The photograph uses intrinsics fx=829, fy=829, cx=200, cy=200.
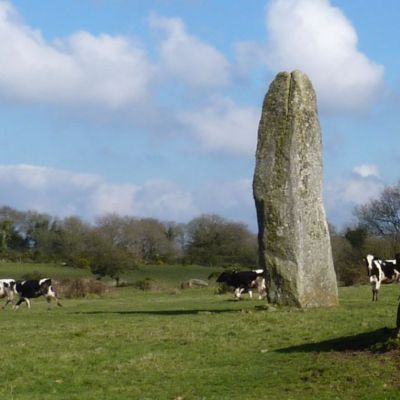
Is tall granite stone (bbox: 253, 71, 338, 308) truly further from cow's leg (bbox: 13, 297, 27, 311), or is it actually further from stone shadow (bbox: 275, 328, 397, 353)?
cow's leg (bbox: 13, 297, 27, 311)

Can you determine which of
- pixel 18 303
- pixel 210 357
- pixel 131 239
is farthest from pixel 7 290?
pixel 131 239

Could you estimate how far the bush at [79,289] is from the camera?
46000 mm

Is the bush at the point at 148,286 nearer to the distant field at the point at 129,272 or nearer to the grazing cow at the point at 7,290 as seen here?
the distant field at the point at 129,272

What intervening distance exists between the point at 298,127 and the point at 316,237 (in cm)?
346

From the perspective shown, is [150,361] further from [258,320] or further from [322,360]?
[258,320]

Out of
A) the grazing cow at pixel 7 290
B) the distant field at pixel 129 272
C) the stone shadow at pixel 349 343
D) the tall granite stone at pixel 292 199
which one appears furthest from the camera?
the distant field at pixel 129 272

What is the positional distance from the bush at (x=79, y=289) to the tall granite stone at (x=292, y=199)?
22.4m

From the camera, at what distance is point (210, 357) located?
653 inches

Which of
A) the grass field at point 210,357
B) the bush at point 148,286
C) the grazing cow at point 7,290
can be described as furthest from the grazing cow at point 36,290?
the bush at point 148,286

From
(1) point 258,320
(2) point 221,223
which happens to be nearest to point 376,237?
(2) point 221,223

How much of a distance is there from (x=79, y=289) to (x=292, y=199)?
24.0m

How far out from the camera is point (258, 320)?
68.6 ft

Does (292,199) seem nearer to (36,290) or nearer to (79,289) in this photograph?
(36,290)

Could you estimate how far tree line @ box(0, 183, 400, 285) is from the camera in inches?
2869
